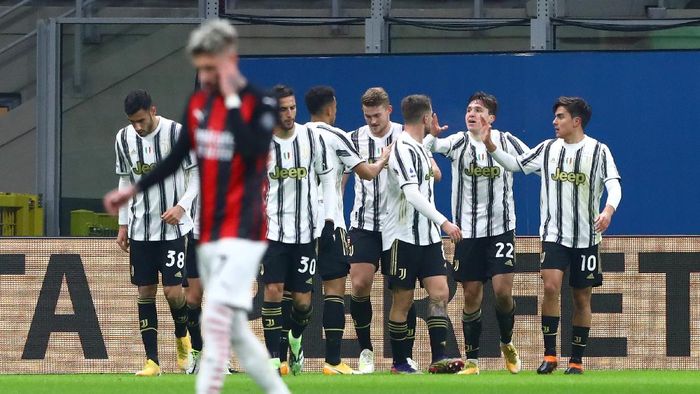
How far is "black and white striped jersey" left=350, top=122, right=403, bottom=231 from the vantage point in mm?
11297

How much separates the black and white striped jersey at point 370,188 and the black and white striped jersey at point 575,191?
3.98 ft

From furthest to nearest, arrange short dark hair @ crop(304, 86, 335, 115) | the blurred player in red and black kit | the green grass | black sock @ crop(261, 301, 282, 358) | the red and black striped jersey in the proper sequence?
1. short dark hair @ crop(304, 86, 335, 115)
2. black sock @ crop(261, 301, 282, 358)
3. the green grass
4. the red and black striped jersey
5. the blurred player in red and black kit

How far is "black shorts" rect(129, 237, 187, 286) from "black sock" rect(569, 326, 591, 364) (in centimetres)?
296

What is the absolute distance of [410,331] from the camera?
1144cm

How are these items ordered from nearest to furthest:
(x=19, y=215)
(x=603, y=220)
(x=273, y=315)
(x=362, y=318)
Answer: (x=603, y=220) < (x=273, y=315) < (x=362, y=318) < (x=19, y=215)

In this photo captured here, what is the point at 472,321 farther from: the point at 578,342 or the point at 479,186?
the point at 479,186

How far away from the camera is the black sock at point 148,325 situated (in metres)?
11.2

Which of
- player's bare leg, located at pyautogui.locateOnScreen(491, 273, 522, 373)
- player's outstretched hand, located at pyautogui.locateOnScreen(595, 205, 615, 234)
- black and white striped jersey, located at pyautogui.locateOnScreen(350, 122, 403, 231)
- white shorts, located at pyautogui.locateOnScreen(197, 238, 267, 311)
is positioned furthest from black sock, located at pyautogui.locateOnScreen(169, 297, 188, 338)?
white shorts, located at pyautogui.locateOnScreen(197, 238, 267, 311)

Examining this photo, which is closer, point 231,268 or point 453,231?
point 231,268

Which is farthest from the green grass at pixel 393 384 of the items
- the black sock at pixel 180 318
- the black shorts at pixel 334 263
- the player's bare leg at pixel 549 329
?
the black shorts at pixel 334 263

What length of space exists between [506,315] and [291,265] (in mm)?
1767

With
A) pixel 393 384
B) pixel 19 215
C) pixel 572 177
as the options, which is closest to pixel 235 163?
pixel 393 384

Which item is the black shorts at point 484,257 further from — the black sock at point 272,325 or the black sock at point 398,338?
Answer: the black sock at point 272,325

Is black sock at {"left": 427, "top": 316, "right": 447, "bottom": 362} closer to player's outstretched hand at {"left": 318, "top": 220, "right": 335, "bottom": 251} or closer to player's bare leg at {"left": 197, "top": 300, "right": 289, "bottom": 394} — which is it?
player's outstretched hand at {"left": 318, "top": 220, "right": 335, "bottom": 251}
